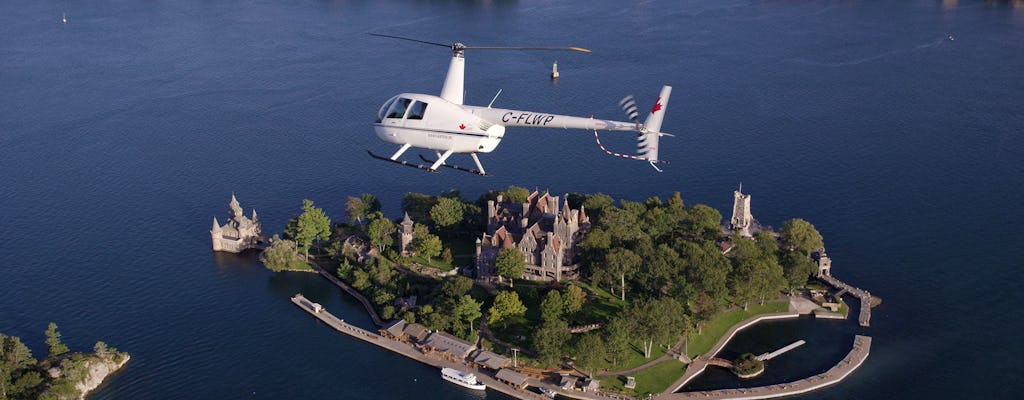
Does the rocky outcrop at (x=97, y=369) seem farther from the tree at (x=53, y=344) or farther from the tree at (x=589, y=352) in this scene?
the tree at (x=589, y=352)

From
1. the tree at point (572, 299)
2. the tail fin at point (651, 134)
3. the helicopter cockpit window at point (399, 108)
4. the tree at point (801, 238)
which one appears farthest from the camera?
the tree at point (801, 238)

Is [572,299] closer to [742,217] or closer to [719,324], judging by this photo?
[719,324]

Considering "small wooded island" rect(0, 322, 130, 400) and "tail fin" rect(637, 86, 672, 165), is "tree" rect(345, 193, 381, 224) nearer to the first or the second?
"small wooded island" rect(0, 322, 130, 400)

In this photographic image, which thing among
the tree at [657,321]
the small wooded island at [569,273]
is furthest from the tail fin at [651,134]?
the tree at [657,321]

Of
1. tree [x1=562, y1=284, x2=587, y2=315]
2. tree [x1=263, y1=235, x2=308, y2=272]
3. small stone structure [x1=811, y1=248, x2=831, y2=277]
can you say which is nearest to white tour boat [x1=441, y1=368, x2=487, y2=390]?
tree [x1=562, y1=284, x2=587, y2=315]

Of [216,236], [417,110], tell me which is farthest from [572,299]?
[216,236]
